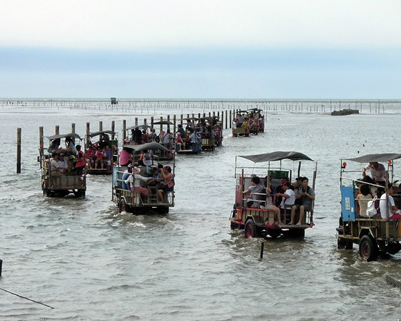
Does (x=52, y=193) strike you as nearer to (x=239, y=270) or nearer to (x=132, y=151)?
(x=132, y=151)

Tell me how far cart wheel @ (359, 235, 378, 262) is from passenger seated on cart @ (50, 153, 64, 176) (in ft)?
43.9

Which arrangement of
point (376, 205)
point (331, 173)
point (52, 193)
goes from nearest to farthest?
point (376, 205) → point (52, 193) → point (331, 173)

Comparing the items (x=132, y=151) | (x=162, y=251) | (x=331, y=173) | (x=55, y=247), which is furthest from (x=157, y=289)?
(x=331, y=173)

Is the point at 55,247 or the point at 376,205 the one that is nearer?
the point at 376,205

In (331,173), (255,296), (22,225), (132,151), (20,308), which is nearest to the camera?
(20,308)

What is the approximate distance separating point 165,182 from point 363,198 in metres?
7.64

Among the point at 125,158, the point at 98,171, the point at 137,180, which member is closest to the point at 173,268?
the point at 137,180

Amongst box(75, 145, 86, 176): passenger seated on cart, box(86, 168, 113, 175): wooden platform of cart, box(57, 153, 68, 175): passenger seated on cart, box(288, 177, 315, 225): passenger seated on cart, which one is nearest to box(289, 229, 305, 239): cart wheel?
box(288, 177, 315, 225): passenger seated on cart

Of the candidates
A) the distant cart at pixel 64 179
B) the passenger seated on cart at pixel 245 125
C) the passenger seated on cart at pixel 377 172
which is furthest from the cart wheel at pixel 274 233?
the passenger seated on cart at pixel 245 125

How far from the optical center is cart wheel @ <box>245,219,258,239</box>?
2033 cm

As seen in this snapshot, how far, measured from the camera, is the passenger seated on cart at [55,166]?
28.4 metres

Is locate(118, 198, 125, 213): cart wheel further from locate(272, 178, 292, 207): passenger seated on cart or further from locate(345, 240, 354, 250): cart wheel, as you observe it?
locate(345, 240, 354, 250): cart wheel

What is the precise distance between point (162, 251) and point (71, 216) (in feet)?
20.5

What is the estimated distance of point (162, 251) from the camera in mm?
20016
